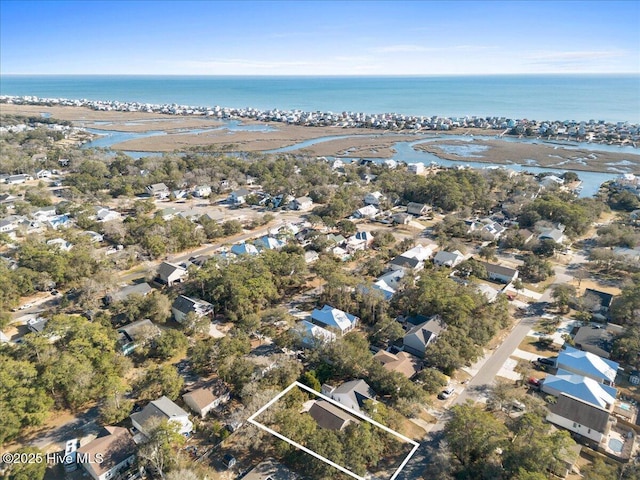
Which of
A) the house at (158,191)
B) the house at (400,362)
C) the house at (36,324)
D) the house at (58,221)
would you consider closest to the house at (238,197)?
the house at (158,191)

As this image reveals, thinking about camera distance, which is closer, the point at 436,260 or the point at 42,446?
the point at 42,446

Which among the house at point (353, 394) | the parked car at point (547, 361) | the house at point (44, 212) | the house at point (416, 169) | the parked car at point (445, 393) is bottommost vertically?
the parked car at point (445, 393)

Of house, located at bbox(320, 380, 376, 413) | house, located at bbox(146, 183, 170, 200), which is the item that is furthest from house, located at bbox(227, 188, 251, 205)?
house, located at bbox(320, 380, 376, 413)

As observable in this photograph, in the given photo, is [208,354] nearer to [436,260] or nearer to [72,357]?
[72,357]

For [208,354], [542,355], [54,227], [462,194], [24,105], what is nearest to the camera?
[208,354]

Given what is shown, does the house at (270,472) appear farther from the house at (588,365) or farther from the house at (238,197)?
the house at (238,197)

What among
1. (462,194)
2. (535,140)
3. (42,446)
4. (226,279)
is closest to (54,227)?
(226,279)
